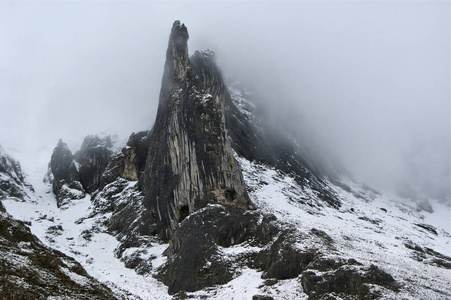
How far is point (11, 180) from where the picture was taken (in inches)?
3671

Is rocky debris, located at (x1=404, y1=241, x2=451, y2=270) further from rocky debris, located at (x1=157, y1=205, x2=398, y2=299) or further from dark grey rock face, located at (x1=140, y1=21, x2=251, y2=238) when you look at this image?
dark grey rock face, located at (x1=140, y1=21, x2=251, y2=238)

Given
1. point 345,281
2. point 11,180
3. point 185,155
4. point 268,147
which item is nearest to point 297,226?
point 345,281

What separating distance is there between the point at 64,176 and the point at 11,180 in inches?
416

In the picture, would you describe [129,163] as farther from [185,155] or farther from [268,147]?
[268,147]

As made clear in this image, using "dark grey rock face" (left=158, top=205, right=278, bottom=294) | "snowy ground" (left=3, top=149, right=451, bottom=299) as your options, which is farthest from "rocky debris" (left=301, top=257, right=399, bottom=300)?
"dark grey rock face" (left=158, top=205, right=278, bottom=294)

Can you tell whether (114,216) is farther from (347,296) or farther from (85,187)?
(347,296)

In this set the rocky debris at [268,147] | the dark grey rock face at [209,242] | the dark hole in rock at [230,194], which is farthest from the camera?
the rocky debris at [268,147]

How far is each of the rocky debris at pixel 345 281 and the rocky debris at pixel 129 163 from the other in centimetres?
5279

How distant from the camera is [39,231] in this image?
71562mm

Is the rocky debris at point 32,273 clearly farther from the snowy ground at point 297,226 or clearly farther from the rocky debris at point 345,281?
the rocky debris at point 345,281

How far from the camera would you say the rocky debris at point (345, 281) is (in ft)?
127

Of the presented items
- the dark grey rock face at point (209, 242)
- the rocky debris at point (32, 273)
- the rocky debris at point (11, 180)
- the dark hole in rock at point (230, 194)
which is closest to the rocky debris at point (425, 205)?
the dark hole in rock at point (230, 194)

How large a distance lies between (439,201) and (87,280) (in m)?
115

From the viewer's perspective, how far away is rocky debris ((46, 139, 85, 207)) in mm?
93312
